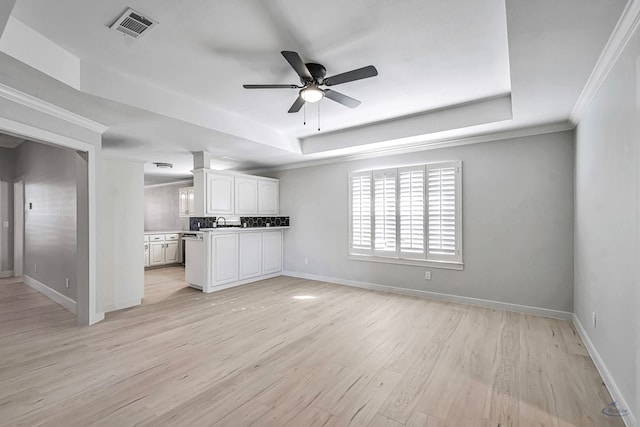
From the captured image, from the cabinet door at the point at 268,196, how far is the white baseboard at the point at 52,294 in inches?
133

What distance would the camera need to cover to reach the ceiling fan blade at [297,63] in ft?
7.49

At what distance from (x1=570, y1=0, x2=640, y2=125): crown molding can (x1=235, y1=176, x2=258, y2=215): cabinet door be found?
519cm

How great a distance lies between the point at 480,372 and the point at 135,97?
13.6 feet

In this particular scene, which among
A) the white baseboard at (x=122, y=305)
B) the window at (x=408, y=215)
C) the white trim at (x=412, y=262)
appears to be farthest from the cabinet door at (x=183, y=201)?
the white trim at (x=412, y=262)

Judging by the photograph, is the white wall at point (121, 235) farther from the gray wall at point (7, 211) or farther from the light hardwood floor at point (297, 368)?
the gray wall at point (7, 211)

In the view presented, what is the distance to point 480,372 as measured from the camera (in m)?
2.57

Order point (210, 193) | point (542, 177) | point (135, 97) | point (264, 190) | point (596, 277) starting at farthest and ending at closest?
point (264, 190)
point (210, 193)
point (542, 177)
point (135, 97)
point (596, 277)

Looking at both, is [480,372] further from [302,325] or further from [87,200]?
[87,200]

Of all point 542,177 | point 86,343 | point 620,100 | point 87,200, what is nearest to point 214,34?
point 87,200

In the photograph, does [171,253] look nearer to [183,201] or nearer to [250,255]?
[183,201]

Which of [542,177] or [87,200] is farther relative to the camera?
[542,177]

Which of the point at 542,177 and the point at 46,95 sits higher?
the point at 46,95

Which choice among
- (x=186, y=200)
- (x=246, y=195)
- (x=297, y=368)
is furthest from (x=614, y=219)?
(x=186, y=200)

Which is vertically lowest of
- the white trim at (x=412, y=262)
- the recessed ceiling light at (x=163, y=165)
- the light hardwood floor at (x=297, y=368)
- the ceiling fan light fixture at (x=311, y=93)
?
the light hardwood floor at (x=297, y=368)
